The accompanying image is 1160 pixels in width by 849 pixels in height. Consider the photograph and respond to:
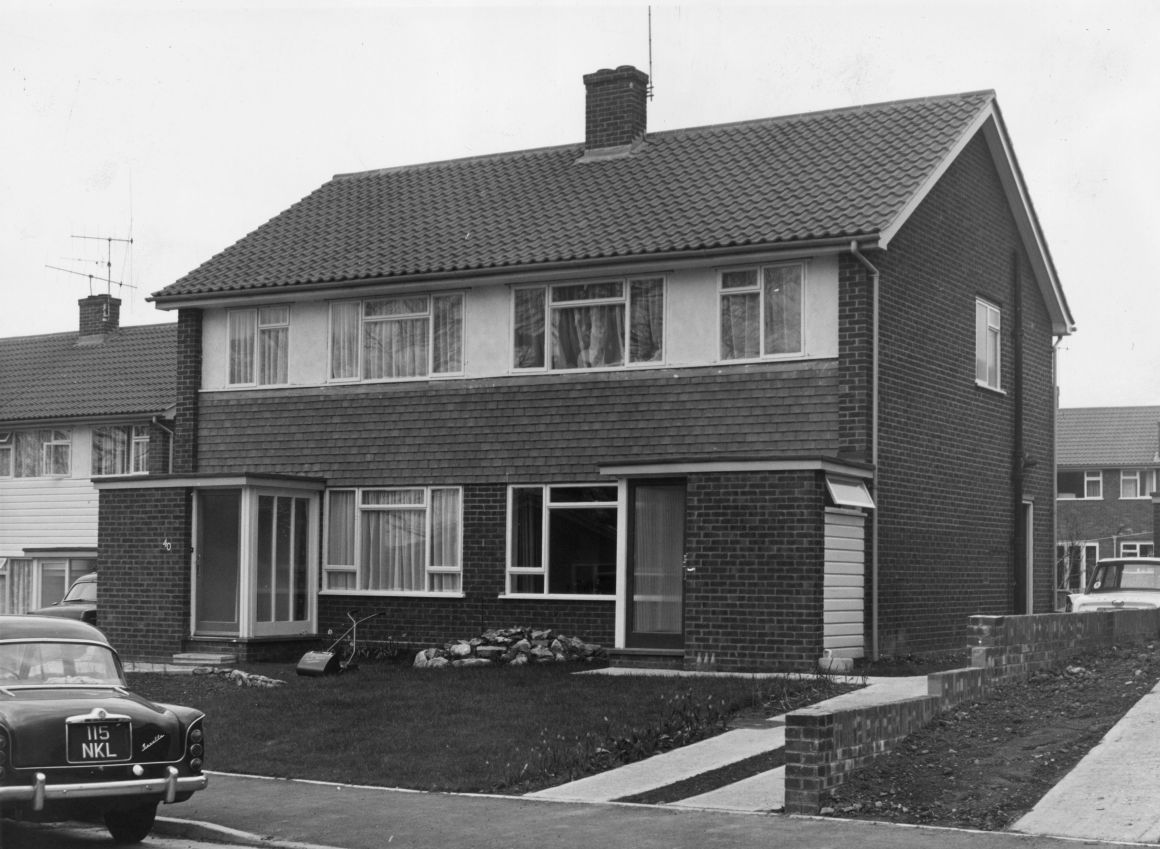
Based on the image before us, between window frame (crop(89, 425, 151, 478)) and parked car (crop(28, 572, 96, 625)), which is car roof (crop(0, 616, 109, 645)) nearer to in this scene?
parked car (crop(28, 572, 96, 625))

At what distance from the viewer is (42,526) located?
122 ft

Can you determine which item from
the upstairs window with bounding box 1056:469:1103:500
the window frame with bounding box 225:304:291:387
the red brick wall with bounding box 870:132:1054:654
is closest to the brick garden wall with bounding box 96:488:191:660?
the window frame with bounding box 225:304:291:387

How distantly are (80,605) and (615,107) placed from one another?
1213 cm

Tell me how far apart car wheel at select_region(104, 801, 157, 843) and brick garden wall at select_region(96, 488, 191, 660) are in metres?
12.1

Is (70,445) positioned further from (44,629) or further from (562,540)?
(44,629)

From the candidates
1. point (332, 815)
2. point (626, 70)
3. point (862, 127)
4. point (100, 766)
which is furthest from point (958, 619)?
point (100, 766)

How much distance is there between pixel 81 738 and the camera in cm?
1085

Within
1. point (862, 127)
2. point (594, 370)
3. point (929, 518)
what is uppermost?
point (862, 127)

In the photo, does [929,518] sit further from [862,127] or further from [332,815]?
[332,815]

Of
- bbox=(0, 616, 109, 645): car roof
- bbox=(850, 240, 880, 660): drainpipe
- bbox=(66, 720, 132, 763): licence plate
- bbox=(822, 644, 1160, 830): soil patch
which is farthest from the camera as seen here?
bbox=(850, 240, 880, 660): drainpipe

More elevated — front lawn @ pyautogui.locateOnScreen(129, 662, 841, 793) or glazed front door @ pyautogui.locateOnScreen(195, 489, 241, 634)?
glazed front door @ pyautogui.locateOnScreen(195, 489, 241, 634)

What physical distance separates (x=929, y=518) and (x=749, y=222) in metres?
4.87

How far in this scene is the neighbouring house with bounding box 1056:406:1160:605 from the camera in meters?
59.5

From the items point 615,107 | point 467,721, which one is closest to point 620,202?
point 615,107
